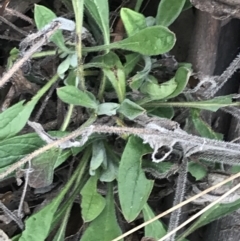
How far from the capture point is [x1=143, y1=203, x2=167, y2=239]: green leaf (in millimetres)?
867

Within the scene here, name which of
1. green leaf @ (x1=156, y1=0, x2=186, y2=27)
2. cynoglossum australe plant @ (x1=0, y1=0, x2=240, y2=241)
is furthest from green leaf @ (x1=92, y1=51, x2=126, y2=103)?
green leaf @ (x1=156, y1=0, x2=186, y2=27)

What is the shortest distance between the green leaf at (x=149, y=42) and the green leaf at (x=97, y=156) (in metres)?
0.17

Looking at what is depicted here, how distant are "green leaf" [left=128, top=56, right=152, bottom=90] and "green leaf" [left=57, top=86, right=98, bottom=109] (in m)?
0.07

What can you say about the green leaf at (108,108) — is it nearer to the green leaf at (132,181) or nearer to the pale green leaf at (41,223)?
the green leaf at (132,181)

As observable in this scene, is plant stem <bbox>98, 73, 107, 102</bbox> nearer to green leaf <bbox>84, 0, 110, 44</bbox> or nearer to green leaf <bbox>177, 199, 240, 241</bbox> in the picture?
green leaf <bbox>84, 0, 110, 44</bbox>

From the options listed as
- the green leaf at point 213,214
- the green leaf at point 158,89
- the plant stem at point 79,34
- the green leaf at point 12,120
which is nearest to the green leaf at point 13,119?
the green leaf at point 12,120

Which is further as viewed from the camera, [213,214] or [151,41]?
[213,214]

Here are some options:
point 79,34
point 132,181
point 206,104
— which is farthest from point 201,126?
point 79,34

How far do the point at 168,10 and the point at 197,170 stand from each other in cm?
29

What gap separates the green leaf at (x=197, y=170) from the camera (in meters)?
0.85

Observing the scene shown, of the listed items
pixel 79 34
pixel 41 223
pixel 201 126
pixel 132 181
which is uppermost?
pixel 79 34

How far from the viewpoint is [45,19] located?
0.78 m

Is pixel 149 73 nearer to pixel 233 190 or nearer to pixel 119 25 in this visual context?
pixel 119 25

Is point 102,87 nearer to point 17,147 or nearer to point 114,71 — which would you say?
point 114,71
